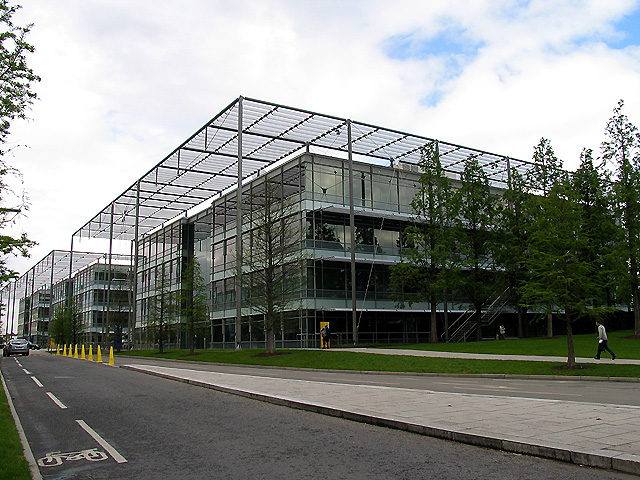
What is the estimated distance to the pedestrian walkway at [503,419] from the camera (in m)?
6.23

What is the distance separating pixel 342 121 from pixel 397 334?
17.3 metres

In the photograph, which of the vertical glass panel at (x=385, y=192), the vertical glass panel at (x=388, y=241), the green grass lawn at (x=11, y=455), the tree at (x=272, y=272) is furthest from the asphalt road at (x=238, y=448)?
the vertical glass panel at (x=385, y=192)

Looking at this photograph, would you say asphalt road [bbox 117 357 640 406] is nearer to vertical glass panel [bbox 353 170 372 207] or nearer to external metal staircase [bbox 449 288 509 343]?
vertical glass panel [bbox 353 170 372 207]

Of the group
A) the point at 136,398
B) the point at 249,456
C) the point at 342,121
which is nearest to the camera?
the point at 249,456

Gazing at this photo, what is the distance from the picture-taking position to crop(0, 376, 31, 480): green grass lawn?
19.2ft

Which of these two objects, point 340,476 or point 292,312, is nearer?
point 340,476

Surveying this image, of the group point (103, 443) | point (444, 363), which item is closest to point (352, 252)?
point (444, 363)

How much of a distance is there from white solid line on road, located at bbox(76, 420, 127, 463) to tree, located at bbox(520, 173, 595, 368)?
47.2 feet

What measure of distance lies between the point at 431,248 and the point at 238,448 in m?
31.6

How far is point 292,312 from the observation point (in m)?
38.4

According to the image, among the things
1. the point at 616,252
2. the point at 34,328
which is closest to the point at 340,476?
the point at 616,252

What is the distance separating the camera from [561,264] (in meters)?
18.7

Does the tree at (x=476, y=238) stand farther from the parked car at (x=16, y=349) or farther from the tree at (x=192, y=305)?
the parked car at (x=16, y=349)

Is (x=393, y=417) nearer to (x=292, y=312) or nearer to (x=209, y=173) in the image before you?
(x=292, y=312)
